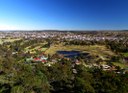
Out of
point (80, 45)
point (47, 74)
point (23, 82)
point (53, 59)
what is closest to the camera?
point (23, 82)

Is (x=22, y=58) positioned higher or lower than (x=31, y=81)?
lower

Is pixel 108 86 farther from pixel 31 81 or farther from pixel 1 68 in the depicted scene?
pixel 1 68

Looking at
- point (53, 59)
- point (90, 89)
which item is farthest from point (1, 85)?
point (53, 59)

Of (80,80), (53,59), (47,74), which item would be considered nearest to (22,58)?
(53,59)

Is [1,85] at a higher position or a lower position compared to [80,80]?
lower

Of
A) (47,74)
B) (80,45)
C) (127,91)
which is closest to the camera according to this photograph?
(127,91)

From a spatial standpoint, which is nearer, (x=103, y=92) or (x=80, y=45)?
(x=103, y=92)

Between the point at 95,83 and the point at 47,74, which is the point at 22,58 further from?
the point at 95,83

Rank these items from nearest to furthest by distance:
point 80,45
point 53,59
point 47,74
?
point 47,74 < point 53,59 < point 80,45

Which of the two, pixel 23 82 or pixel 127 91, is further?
pixel 23 82
